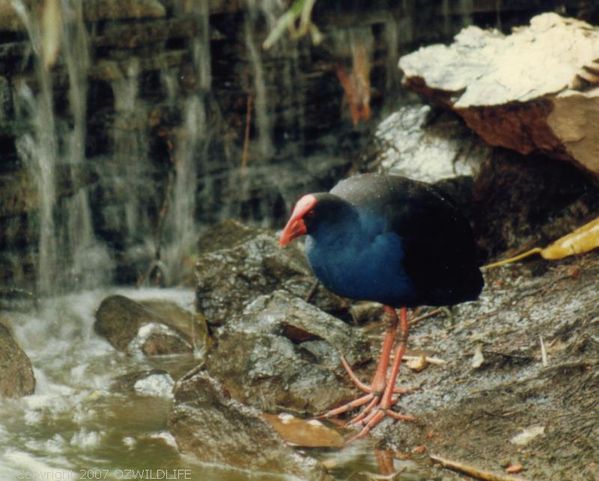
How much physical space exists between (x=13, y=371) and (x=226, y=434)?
1333 millimetres

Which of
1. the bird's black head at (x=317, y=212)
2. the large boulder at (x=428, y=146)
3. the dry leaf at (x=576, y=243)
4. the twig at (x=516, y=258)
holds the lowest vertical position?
the twig at (x=516, y=258)

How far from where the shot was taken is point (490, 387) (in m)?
4.95

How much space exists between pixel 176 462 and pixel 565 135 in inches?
110

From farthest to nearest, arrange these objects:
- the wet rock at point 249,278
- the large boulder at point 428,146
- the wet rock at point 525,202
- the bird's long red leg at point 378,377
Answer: the large boulder at point 428,146
the wet rock at point 525,202
the wet rock at point 249,278
the bird's long red leg at point 378,377

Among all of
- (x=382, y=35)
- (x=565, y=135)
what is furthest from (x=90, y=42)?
(x=565, y=135)

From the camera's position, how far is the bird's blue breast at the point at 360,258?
483 centimetres

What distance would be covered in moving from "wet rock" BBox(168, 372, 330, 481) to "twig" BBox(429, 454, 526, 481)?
458 mm

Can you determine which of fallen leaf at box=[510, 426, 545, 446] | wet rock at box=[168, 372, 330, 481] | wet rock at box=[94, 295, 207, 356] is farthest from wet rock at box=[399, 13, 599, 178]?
wet rock at box=[168, 372, 330, 481]

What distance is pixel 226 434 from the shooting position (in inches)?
186

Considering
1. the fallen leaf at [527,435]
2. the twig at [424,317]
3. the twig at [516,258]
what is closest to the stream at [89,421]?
the fallen leaf at [527,435]

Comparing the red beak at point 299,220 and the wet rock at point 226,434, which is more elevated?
the red beak at point 299,220

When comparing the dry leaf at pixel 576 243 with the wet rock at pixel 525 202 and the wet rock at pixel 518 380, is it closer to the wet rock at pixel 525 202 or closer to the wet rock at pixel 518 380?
the wet rock at pixel 518 380

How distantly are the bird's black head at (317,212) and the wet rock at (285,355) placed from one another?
723mm

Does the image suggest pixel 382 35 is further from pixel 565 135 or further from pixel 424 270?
pixel 424 270
